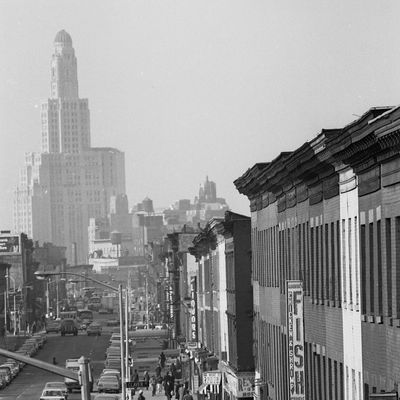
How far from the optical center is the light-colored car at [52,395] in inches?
3688

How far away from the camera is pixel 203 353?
104 m

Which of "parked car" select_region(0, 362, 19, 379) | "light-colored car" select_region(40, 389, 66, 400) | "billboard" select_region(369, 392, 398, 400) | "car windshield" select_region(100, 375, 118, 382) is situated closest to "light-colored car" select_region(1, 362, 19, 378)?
"parked car" select_region(0, 362, 19, 379)

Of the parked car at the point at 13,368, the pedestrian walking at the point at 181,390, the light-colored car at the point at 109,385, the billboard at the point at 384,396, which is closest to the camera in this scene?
the billboard at the point at 384,396

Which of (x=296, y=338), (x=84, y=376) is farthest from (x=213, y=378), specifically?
(x=84, y=376)

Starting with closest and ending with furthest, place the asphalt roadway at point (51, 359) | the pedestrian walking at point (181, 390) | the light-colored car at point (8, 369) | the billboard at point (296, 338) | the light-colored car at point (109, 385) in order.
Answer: the billboard at point (296, 338), the light-colored car at point (109, 385), the pedestrian walking at point (181, 390), the asphalt roadway at point (51, 359), the light-colored car at point (8, 369)

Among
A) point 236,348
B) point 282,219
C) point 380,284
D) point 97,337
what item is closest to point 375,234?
point 380,284

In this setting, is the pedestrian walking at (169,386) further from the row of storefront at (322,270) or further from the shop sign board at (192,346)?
the row of storefront at (322,270)

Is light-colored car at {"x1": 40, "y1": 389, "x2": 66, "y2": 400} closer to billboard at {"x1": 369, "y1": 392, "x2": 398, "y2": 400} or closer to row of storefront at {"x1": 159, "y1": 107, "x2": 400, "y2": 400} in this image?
row of storefront at {"x1": 159, "y1": 107, "x2": 400, "y2": 400}

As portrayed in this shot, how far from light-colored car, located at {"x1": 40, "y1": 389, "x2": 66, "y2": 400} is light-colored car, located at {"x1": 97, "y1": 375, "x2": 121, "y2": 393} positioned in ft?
33.4

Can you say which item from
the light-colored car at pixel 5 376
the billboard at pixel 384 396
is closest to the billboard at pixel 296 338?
the billboard at pixel 384 396

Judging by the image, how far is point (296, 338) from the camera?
46250 millimetres

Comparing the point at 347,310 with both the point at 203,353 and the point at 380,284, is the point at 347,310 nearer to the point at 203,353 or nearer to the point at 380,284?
the point at 380,284

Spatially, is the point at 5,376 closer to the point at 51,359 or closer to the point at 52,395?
the point at 51,359

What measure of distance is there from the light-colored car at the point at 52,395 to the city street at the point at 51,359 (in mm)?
10396
